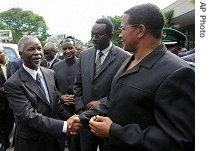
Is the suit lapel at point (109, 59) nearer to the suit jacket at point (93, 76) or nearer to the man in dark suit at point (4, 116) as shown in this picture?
the suit jacket at point (93, 76)

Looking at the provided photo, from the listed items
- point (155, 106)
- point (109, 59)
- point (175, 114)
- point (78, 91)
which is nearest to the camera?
point (175, 114)

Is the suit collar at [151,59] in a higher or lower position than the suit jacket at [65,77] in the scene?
higher

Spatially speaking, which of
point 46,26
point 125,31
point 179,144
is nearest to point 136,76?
point 125,31

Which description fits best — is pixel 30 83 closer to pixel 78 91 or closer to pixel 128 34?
pixel 78 91

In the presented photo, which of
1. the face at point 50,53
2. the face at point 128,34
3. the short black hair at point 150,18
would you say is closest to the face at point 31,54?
the face at point 128,34

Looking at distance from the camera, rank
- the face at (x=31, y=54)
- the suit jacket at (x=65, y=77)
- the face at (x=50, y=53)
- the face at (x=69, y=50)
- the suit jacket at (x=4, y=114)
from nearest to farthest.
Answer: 1. the face at (x=31, y=54)
2. the suit jacket at (x=65, y=77)
3. the face at (x=69, y=50)
4. the suit jacket at (x=4, y=114)
5. the face at (x=50, y=53)

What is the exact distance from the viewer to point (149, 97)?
7.38 feet

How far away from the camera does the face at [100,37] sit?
4125 mm

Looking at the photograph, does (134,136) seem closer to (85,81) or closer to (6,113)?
(85,81)

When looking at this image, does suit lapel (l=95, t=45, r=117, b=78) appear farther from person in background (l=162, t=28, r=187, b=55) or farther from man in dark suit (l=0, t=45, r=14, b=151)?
man in dark suit (l=0, t=45, r=14, b=151)

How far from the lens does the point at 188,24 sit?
24.9m

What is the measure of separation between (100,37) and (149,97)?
2011 mm

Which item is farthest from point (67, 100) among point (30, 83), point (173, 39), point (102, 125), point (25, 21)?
point (25, 21)

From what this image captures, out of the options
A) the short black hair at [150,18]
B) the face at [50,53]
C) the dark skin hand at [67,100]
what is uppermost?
the short black hair at [150,18]
